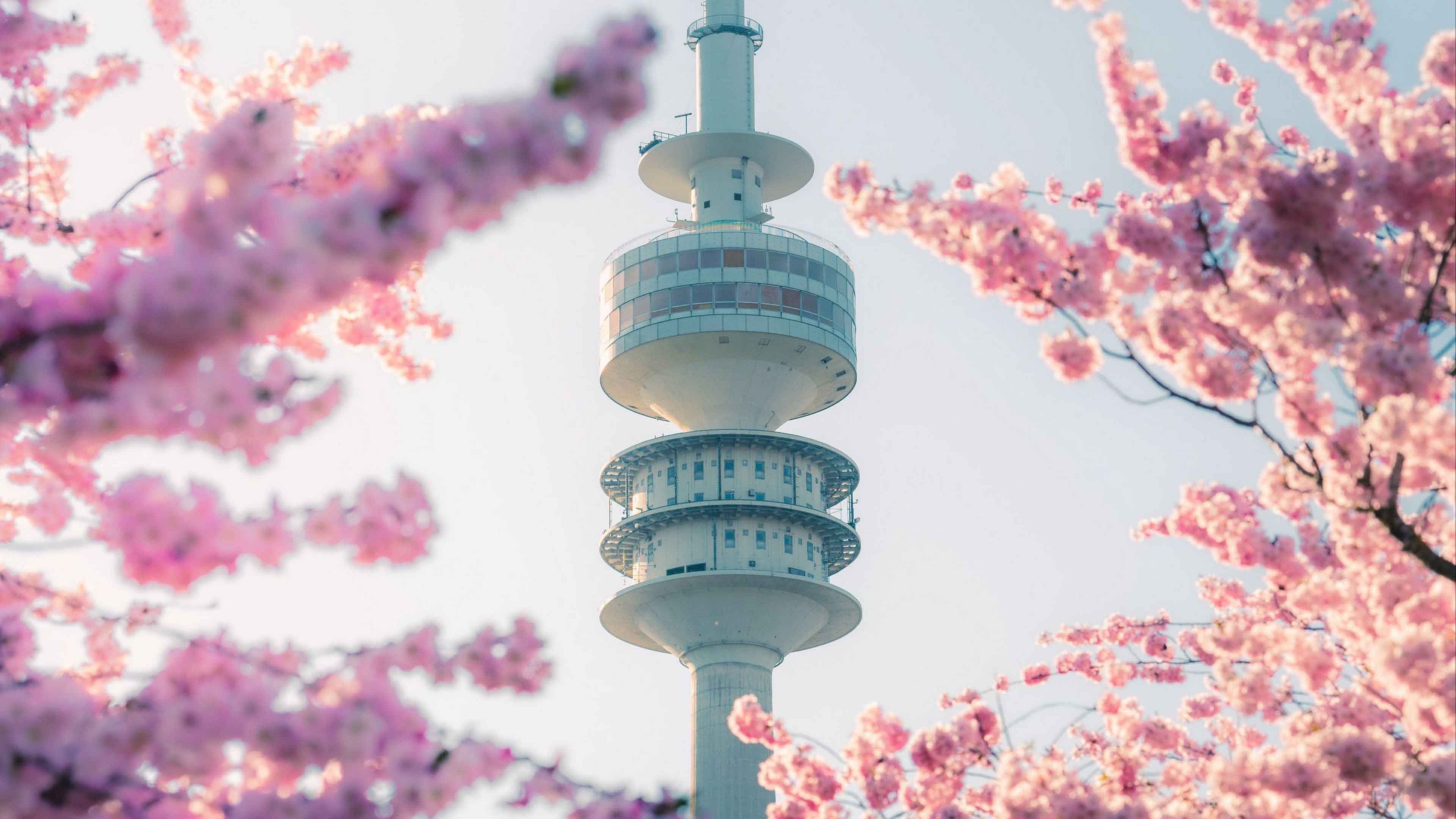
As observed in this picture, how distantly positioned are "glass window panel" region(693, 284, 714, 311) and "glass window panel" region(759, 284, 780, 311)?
85.0 inches

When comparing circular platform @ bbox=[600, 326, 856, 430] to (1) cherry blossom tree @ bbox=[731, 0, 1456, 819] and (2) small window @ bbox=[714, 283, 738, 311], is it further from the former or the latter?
(1) cherry blossom tree @ bbox=[731, 0, 1456, 819]

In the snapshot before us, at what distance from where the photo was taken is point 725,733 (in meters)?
58.2

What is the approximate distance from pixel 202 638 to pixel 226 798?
0.75m

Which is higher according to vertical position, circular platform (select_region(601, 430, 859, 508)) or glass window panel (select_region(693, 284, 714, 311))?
glass window panel (select_region(693, 284, 714, 311))

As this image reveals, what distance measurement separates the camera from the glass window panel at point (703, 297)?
2356 inches

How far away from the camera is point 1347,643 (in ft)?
34.6

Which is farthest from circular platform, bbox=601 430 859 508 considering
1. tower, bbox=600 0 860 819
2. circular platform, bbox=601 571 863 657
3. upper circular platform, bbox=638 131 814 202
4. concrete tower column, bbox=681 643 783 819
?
upper circular platform, bbox=638 131 814 202

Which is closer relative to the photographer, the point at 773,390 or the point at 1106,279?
the point at 1106,279

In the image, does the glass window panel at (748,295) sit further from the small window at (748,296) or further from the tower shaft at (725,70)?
the tower shaft at (725,70)

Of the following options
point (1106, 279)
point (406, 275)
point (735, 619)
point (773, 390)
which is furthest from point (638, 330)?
point (1106, 279)

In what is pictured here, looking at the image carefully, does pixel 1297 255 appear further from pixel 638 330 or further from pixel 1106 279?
pixel 638 330

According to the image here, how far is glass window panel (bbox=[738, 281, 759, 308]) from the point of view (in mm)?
59906

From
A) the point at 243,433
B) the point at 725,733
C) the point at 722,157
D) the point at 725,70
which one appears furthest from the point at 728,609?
the point at 243,433

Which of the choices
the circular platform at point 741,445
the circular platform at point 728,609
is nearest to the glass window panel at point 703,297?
the circular platform at point 741,445
